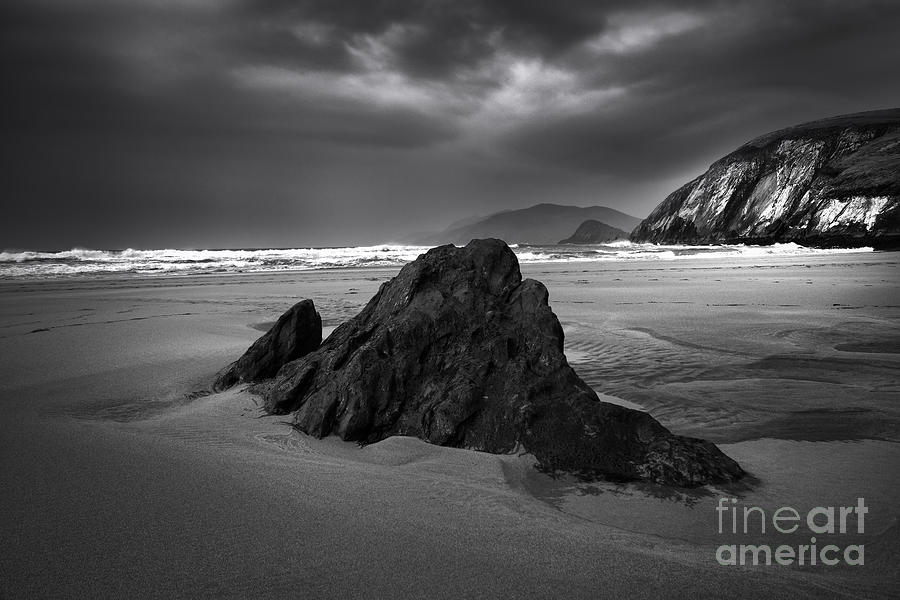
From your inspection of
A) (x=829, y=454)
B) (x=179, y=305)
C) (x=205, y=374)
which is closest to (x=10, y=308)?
(x=179, y=305)

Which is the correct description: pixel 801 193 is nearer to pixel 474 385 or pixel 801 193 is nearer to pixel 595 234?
pixel 595 234

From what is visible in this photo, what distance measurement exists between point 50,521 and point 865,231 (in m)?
43.9

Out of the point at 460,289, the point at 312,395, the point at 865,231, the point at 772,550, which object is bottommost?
the point at 772,550

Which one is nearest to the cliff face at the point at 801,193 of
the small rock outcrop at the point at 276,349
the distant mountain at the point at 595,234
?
the distant mountain at the point at 595,234

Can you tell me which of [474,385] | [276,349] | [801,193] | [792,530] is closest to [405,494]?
[474,385]

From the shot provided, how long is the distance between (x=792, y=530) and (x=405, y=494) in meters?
1.46

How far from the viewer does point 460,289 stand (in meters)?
3.38

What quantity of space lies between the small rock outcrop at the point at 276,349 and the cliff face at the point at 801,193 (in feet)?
118

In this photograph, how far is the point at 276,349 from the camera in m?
3.95

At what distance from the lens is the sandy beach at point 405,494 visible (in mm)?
1425

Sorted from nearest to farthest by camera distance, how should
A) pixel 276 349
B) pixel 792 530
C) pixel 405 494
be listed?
pixel 792 530 < pixel 405 494 < pixel 276 349

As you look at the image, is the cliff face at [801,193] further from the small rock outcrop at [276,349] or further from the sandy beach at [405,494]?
the small rock outcrop at [276,349]

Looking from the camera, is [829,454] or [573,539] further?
[829,454]

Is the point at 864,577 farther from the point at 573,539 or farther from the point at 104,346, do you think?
the point at 104,346
